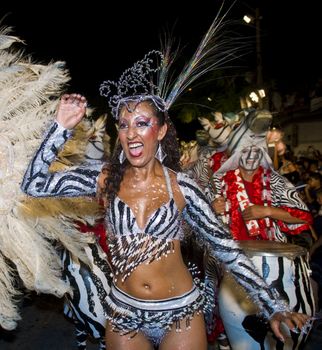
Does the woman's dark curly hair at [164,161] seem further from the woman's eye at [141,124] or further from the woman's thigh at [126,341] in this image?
the woman's thigh at [126,341]

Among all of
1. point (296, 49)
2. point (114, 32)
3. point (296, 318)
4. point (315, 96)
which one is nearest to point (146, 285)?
point (296, 318)

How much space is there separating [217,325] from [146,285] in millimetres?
2096

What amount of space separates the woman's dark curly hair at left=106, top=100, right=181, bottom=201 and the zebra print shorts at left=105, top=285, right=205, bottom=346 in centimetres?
57

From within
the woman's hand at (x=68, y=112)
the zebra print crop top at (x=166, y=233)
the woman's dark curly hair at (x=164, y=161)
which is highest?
the woman's hand at (x=68, y=112)

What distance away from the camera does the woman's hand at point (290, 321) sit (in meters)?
2.39

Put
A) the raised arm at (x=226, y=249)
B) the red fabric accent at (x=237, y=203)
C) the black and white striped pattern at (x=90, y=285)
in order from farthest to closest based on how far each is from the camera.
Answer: the red fabric accent at (x=237, y=203), the black and white striped pattern at (x=90, y=285), the raised arm at (x=226, y=249)

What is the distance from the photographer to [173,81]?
291cm

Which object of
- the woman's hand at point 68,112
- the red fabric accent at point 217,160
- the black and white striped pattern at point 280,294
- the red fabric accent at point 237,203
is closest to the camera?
the woman's hand at point 68,112

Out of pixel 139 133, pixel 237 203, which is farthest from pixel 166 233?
pixel 237 203

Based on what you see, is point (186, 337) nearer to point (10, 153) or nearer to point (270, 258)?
point (270, 258)

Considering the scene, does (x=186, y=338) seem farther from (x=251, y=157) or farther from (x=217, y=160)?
(x=217, y=160)

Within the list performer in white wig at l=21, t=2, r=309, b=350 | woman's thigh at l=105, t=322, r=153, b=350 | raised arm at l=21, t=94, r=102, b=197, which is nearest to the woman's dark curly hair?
performer in white wig at l=21, t=2, r=309, b=350

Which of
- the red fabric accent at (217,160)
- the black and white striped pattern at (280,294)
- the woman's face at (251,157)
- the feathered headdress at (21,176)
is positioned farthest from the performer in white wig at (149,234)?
the red fabric accent at (217,160)

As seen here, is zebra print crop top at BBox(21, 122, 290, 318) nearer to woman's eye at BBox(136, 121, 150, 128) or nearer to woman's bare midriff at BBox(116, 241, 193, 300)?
woman's bare midriff at BBox(116, 241, 193, 300)
